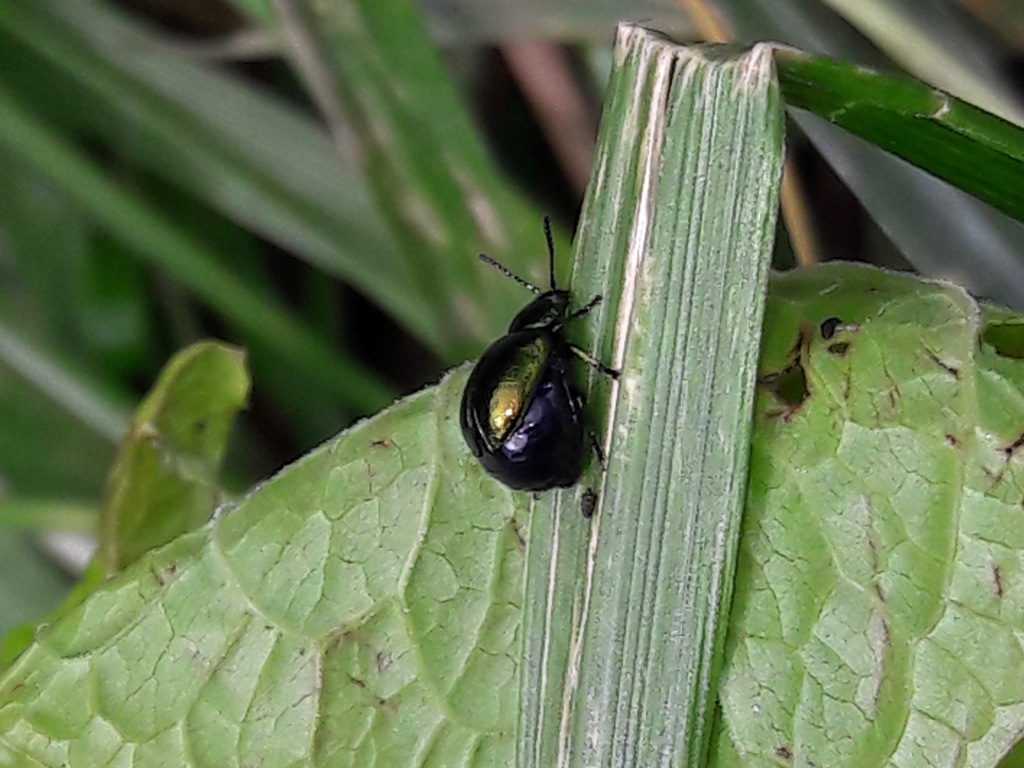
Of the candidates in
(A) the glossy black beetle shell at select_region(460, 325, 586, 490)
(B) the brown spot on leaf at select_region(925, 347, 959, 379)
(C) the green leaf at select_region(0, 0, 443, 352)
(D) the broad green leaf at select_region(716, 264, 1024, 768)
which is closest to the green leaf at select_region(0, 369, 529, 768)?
(A) the glossy black beetle shell at select_region(460, 325, 586, 490)

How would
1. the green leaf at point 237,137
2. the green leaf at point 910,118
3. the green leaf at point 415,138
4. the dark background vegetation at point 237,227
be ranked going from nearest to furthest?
the green leaf at point 910,118, the green leaf at point 415,138, the dark background vegetation at point 237,227, the green leaf at point 237,137

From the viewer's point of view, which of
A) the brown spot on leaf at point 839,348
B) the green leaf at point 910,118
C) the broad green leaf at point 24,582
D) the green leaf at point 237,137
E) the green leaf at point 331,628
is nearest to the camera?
the green leaf at point 910,118

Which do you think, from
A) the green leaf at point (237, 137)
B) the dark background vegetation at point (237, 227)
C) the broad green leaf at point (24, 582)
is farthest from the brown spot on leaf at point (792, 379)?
the broad green leaf at point (24, 582)

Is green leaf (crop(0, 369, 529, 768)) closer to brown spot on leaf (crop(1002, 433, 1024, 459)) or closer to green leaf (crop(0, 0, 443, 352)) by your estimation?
brown spot on leaf (crop(1002, 433, 1024, 459))

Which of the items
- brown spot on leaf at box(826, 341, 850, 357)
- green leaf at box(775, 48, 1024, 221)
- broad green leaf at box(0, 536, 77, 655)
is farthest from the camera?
broad green leaf at box(0, 536, 77, 655)

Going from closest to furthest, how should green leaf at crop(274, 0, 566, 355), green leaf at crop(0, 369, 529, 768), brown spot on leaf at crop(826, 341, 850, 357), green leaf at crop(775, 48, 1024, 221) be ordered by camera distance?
green leaf at crop(775, 48, 1024, 221)
brown spot on leaf at crop(826, 341, 850, 357)
green leaf at crop(0, 369, 529, 768)
green leaf at crop(274, 0, 566, 355)

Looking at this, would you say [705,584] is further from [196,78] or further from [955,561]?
[196,78]

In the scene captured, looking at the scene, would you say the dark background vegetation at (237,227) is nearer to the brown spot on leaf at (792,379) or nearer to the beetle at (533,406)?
the beetle at (533,406)
